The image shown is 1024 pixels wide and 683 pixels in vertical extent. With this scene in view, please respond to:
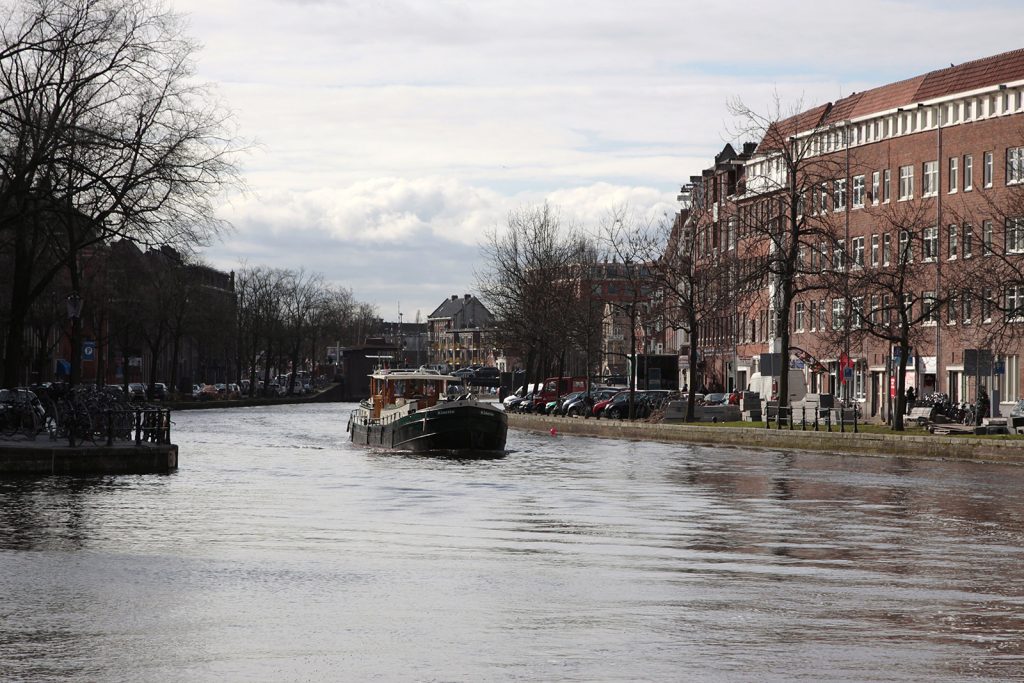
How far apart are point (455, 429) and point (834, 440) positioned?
12.6 meters

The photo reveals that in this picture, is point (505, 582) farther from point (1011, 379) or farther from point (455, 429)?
point (1011, 379)

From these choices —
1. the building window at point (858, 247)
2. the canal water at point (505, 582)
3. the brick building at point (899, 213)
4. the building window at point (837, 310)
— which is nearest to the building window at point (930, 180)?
the brick building at point (899, 213)

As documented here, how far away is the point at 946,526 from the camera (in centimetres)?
2792

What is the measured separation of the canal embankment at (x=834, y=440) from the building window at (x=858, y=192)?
2637 cm

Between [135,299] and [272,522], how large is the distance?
81.5 m

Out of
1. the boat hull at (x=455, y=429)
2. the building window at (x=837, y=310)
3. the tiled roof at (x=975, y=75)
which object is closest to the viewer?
the boat hull at (x=455, y=429)

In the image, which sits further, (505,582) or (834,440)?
(834,440)

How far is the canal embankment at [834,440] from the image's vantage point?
50.9m

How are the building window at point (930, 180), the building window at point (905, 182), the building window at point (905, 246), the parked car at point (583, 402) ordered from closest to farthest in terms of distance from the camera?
the building window at point (905, 246) → the building window at point (930, 180) → the building window at point (905, 182) → the parked car at point (583, 402)

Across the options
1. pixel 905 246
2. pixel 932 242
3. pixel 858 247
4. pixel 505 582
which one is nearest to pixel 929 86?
pixel 932 242

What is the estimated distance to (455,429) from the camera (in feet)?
195

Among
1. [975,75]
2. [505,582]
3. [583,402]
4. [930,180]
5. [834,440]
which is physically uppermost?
[975,75]

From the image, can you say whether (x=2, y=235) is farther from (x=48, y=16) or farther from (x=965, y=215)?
(x=965, y=215)

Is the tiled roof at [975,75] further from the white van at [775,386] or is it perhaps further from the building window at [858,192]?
the white van at [775,386]
